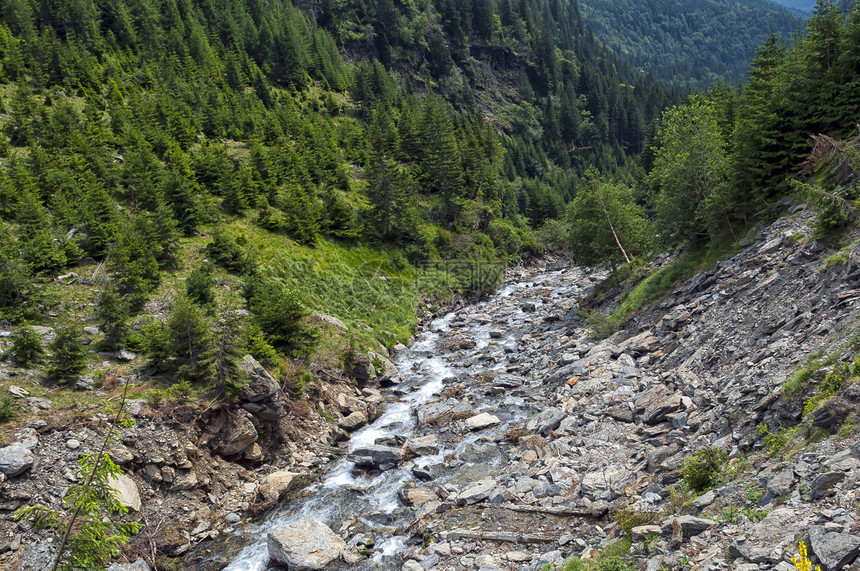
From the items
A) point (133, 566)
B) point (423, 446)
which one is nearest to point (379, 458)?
point (423, 446)

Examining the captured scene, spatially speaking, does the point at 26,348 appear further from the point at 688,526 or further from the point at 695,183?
the point at 695,183

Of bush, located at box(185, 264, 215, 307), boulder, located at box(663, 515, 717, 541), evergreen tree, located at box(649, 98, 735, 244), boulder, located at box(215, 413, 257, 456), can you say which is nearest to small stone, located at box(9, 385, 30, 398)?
boulder, located at box(215, 413, 257, 456)

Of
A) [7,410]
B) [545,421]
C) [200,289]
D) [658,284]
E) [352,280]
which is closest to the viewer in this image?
[7,410]

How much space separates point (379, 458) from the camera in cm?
2239

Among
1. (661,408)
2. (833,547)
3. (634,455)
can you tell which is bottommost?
(634,455)

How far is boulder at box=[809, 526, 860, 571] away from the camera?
7410mm

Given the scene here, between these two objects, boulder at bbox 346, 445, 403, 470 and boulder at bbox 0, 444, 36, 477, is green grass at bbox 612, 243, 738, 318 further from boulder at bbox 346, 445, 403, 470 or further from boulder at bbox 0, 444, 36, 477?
boulder at bbox 0, 444, 36, 477

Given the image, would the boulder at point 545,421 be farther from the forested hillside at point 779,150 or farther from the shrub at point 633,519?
the forested hillside at point 779,150

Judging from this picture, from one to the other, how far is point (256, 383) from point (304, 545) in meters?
9.11

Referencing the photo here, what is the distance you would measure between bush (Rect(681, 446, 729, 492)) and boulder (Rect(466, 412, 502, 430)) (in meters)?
11.9

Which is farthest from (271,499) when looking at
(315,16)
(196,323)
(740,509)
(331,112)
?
(315,16)

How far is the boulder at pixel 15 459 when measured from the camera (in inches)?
609

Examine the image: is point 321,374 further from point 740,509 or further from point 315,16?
point 315,16

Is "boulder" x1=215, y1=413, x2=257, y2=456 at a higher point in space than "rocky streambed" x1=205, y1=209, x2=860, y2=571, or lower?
lower
